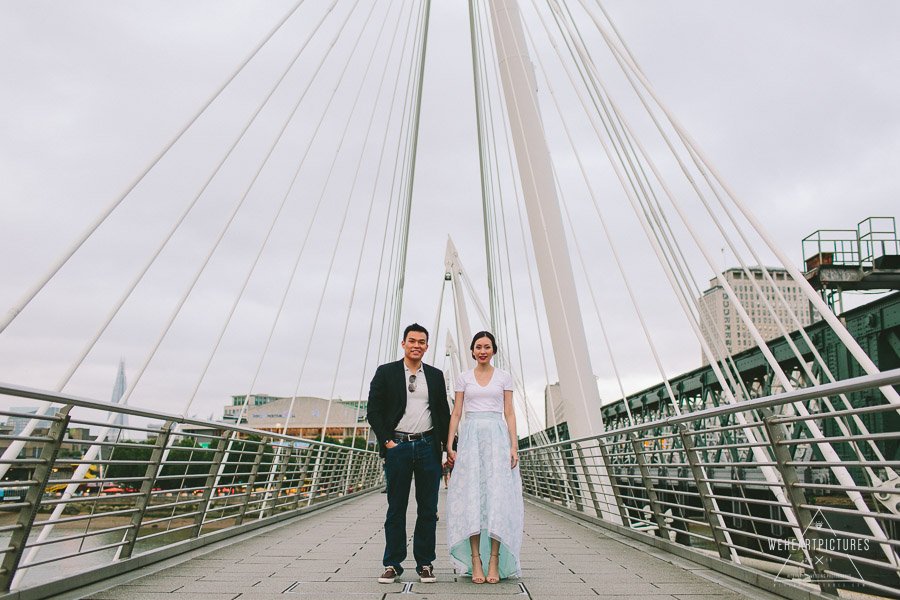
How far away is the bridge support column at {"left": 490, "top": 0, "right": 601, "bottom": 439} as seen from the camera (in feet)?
26.7

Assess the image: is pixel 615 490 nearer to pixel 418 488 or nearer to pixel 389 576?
pixel 418 488

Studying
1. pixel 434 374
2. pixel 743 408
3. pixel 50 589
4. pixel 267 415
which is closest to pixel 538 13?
pixel 434 374

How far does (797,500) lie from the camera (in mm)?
3346

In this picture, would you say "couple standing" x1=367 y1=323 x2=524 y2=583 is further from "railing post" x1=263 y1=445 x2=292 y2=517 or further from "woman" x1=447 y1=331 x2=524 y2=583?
"railing post" x1=263 y1=445 x2=292 y2=517

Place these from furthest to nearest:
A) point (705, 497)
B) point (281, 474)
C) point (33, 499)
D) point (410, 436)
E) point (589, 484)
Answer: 1. point (589, 484)
2. point (281, 474)
3. point (705, 497)
4. point (410, 436)
5. point (33, 499)

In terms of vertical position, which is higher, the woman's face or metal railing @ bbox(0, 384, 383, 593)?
the woman's face

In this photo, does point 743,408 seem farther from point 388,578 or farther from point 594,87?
point 594,87

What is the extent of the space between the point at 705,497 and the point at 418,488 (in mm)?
1767

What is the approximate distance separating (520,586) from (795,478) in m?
1.50

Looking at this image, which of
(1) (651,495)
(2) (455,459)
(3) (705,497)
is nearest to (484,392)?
(2) (455,459)

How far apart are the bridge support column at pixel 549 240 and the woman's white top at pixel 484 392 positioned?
3876mm

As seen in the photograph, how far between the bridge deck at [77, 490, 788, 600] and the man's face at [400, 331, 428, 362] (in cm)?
123

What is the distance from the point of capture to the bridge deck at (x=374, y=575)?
356 centimetres

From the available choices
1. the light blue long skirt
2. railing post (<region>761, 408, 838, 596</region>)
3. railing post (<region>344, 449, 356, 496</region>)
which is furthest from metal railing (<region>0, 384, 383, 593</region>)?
railing post (<region>344, 449, 356, 496</region>)
